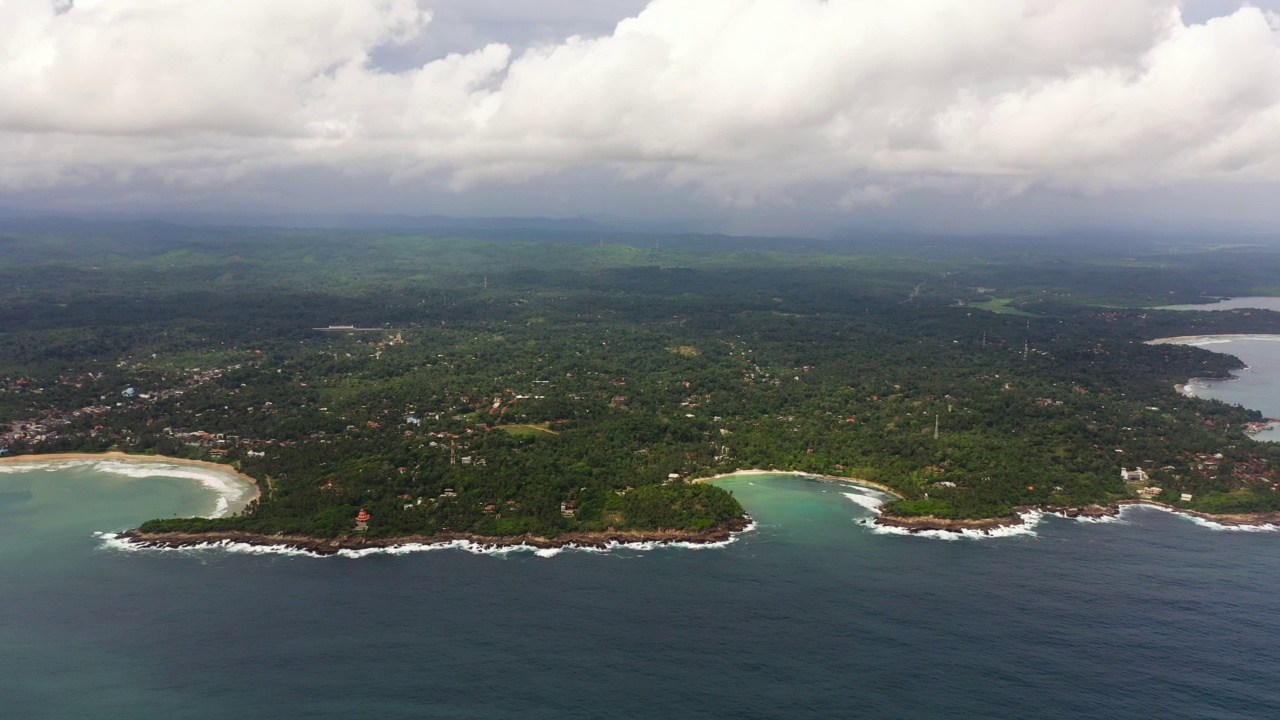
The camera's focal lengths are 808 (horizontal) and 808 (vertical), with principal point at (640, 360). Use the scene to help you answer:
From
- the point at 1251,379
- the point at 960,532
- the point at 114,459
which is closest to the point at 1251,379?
the point at 1251,379

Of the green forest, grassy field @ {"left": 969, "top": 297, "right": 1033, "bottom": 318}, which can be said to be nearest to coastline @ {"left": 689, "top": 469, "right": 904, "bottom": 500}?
the green forest

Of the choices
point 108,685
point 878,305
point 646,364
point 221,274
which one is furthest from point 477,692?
point 221,274

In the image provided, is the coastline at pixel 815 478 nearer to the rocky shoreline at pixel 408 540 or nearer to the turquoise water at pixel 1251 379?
the rocky shoreline at pixel 408 540

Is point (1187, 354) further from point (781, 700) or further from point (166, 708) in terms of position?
point (166, 708)

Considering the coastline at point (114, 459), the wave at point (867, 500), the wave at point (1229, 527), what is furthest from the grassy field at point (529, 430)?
the wave at point (1229, 527)

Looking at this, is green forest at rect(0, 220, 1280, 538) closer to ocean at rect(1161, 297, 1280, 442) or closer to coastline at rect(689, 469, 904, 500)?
coastline at rect(689, 469, 904, 500)

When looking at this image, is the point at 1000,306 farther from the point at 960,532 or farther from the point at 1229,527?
the point at 960,532
